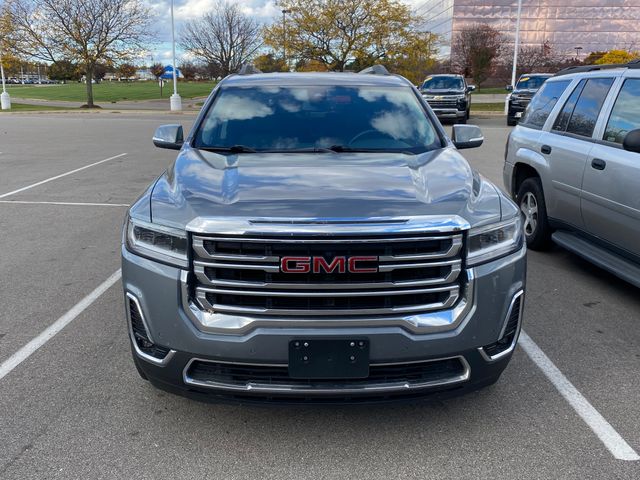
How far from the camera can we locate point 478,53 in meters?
46.2

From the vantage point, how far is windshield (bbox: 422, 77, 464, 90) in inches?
948

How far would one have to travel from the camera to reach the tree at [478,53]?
46.3 meters

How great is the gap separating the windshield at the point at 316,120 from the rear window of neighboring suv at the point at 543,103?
7.39 ft

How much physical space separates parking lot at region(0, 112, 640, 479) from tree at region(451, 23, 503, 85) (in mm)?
44589

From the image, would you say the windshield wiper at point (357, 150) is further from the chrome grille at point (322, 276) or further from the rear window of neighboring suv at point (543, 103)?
the rear window of neighboring suv at point (543, 103)

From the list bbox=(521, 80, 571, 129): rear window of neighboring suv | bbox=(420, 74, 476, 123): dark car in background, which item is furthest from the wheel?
bbox=(420, 74, 476, 123): dark car in background

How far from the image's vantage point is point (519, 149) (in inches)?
258

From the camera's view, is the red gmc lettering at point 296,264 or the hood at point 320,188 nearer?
the red gmc lettering at point 296,264

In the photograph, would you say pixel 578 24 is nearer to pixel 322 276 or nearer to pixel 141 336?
pixel 322 276

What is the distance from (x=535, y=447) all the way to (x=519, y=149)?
429 centimetres

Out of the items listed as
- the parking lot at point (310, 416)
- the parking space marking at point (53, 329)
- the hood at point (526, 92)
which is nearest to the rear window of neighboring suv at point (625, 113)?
the parking lot at point (310, 416)

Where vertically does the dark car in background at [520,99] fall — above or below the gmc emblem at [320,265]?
above

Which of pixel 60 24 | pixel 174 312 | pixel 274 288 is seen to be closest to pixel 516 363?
pixel 274 288

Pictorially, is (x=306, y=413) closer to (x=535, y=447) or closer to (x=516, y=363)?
(x=535, y=447)
